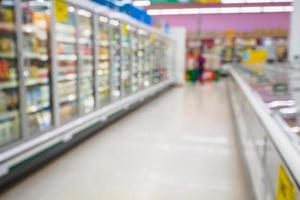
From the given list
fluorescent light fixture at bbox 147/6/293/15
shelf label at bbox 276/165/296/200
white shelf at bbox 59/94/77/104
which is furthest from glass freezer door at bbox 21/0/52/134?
fluorescent light fixture at bbox 147/6/293/15

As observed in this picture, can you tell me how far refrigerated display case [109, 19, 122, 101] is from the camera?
607 centimetres

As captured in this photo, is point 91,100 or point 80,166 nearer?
point 80,166

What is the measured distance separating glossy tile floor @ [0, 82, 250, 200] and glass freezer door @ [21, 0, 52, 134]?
0.60m

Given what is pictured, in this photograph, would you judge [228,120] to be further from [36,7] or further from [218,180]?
[36,7]

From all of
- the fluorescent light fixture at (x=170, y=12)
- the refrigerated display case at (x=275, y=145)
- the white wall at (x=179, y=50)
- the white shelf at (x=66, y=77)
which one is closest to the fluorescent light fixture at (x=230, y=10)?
the fluorescent light fixture at (x=170, y=12)

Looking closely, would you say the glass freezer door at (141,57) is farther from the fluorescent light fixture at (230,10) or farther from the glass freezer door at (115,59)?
the fluorescent light fixture at (230,10)

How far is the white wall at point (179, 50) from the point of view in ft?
45.7

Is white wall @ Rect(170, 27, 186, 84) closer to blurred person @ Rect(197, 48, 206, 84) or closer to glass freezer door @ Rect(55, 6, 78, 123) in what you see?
blurred person @ Rect(197, 48, 206, 84)

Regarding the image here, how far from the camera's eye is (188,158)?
4.17m

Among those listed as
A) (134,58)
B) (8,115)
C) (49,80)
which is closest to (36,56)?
(49,80)

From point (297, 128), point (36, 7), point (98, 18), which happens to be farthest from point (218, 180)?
point (98, 18)

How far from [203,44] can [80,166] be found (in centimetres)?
1621

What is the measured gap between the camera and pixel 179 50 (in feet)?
46.4

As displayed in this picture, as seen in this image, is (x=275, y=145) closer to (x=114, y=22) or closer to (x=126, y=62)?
(x=114, y=22)
